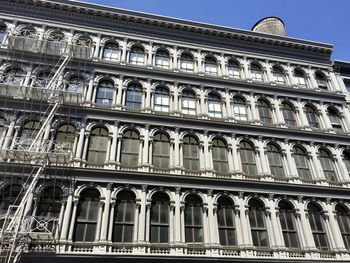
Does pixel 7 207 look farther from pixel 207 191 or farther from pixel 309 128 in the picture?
pixel 309 128

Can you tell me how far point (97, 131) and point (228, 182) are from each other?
8337 millimetres

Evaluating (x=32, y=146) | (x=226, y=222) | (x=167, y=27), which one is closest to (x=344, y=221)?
(x=226, y=222)

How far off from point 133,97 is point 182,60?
5619 mm

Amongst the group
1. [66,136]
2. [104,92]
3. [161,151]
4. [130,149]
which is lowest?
[130,149]

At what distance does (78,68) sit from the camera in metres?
21.2

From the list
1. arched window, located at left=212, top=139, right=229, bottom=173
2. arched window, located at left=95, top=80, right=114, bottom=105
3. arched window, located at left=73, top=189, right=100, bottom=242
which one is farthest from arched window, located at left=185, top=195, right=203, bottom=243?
arched window, located at left=95, top=80, right=114, bottom=105

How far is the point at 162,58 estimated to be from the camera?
24250 millimetres

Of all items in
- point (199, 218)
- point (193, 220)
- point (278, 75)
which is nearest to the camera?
point (193, 220)

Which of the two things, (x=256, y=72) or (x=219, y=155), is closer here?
→ (x=219, y=155)

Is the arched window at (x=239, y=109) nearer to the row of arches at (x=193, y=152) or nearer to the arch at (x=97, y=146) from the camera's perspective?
the row of arches at (x=193, y=152)

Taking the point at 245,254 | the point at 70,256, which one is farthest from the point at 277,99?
the point at 70,256

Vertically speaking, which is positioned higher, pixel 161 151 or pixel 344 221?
pixel 161 151

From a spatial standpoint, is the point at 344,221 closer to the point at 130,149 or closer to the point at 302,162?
the point at 302,162

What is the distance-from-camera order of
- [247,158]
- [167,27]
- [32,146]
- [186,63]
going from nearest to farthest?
[32,146]
[247,158]
[186,63]
[167,27]
